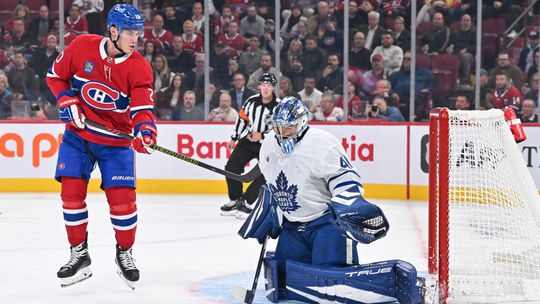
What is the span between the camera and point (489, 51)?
916 cm

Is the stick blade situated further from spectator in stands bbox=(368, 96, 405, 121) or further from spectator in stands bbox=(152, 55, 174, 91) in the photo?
spectator in stands bbox=(152, 55, 174, 91)

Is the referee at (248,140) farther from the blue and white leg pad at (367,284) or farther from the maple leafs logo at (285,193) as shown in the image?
the blue and white leg pad at (367,284)

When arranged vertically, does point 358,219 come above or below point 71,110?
below

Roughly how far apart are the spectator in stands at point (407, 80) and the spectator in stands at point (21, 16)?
373cm

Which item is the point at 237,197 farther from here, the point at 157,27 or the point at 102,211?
the point at 157,27

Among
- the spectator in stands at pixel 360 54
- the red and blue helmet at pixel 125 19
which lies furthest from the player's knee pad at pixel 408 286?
the spectator in stands at pixel 360 54

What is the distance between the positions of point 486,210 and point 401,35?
4635 mm

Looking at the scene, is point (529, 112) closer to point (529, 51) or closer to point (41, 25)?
point (529, 51)

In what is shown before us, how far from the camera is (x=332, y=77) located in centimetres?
924

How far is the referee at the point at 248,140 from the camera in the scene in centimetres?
695

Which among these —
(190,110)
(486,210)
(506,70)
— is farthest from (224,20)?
(486,210)

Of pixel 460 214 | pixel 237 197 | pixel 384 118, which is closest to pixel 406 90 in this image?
pixel 384 118

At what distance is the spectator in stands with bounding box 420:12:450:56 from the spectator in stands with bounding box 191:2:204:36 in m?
2.17

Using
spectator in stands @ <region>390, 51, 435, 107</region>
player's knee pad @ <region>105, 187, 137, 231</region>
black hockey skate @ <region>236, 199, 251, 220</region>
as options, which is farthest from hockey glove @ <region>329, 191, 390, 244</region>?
spectator in stands @ <region>390, 51, 435, 107</region>
